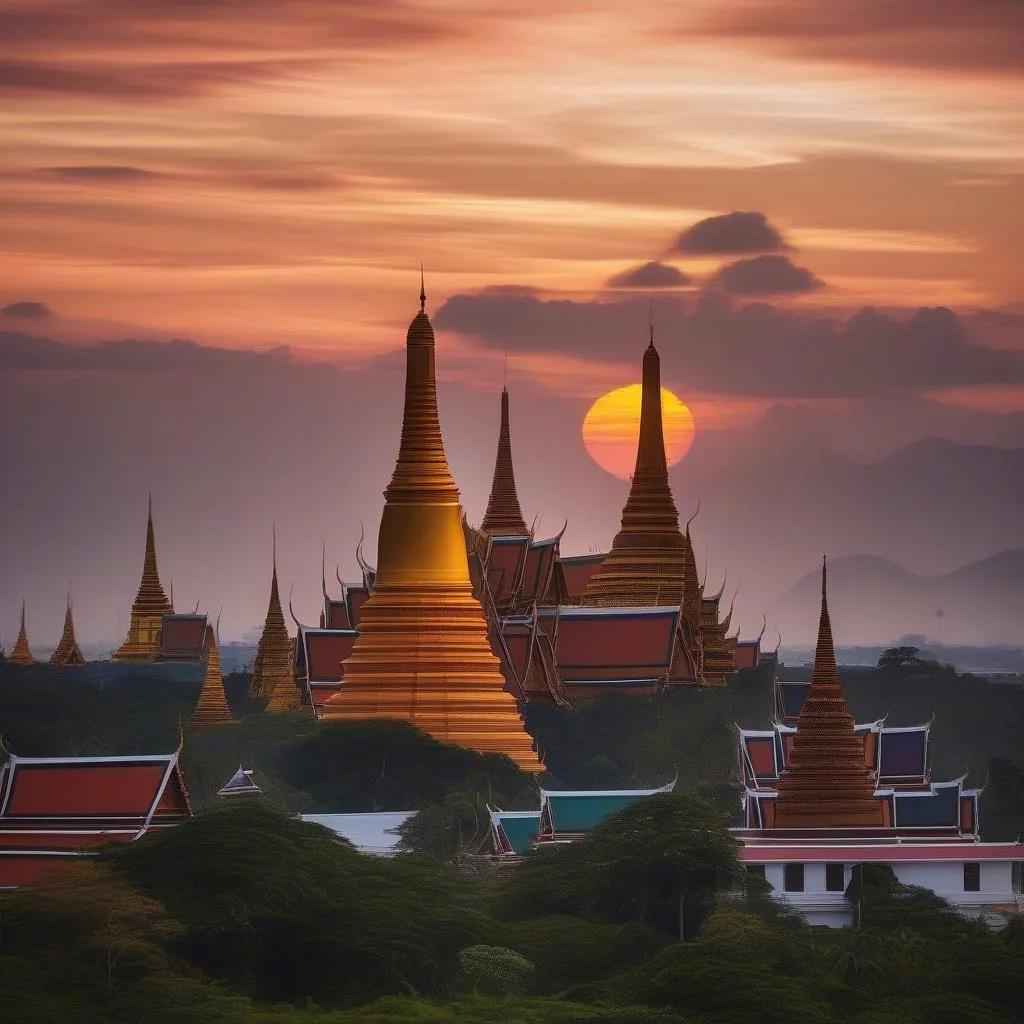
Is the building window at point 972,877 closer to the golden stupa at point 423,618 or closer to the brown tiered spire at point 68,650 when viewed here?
the golden stupa at point 423,618

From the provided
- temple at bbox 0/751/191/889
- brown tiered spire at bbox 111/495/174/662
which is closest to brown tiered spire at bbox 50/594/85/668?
brown tiered spire at bbox 111/495/174/662

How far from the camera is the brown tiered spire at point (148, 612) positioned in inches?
4998

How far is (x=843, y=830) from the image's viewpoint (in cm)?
5397

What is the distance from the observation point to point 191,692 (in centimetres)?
10362

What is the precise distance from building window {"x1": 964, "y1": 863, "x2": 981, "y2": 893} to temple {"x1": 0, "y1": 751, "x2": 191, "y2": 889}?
39.2 feet

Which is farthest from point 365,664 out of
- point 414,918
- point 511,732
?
point 414,918

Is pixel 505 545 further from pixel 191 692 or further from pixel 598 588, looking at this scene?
pixel 191 692

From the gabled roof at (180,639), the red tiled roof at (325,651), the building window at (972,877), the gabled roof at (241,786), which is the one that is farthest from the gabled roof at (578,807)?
the gabled roof at (180,639)

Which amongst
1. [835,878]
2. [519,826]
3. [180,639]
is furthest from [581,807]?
[180,639]

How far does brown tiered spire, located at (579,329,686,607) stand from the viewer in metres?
86.2

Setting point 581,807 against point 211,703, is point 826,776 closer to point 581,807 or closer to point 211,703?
point 581,807

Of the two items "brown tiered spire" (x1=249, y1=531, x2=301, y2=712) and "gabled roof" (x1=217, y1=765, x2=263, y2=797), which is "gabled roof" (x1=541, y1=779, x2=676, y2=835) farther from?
"brown tiered spire" (x1=249, y1=531, x2=301, y2=712)

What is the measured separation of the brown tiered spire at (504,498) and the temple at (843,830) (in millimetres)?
34259

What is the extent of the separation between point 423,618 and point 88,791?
1956 cm
